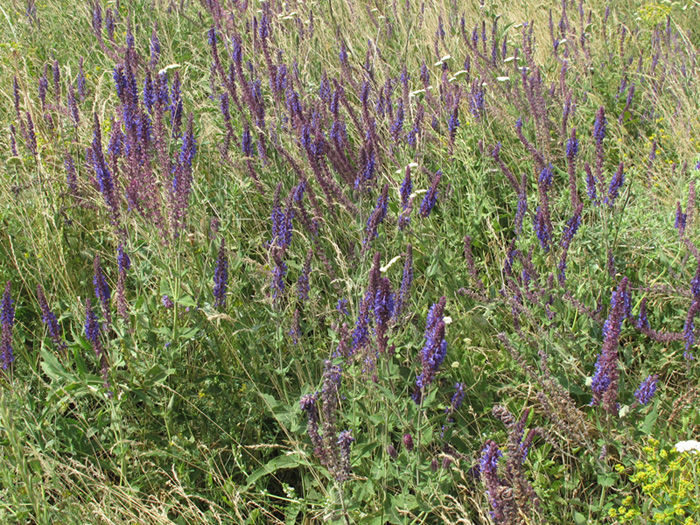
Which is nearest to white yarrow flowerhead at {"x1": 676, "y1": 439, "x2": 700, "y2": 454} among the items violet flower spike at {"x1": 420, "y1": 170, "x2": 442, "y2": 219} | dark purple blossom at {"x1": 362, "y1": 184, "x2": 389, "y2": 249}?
dark purple blossom at {"x1": 362, "y1": 184, "x2": 389, "y2": 249}

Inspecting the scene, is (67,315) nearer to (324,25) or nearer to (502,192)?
(502,192)

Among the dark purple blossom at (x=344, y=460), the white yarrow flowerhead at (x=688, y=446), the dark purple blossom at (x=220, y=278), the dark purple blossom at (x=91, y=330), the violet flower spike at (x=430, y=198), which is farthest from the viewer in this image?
the violet flower spike at (x=430, y=198)

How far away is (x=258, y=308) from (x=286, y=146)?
131 cm

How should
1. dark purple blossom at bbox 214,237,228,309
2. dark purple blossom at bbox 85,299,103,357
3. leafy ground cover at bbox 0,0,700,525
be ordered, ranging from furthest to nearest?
1. dark purple blossom at bbox 214,237,228,309
2. dark purple blossom at bbox 85,299,103,357
3. leafy ground cover at bbox 0,0,700,525

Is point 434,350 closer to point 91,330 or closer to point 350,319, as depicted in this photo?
point 350,319

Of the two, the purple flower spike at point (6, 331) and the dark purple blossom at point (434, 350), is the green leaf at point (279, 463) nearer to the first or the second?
the dark purple blossom at point (434, 350)

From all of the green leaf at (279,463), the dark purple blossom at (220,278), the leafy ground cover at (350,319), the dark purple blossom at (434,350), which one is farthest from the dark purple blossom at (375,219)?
the green leaf at (279,463)

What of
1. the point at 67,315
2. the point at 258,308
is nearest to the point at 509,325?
the point at 258,308

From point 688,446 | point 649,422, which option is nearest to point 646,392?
point 649,422

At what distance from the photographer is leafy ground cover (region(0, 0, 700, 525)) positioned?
1899mm

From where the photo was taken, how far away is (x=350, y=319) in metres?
2.38

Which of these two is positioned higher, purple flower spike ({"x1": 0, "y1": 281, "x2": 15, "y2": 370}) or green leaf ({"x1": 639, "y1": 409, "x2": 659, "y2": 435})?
purple flower spike ({"x1": 0, "y1": 281, "x2": 15, "y2": 370})

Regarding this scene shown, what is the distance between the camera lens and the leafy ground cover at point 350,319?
1899 millimetres

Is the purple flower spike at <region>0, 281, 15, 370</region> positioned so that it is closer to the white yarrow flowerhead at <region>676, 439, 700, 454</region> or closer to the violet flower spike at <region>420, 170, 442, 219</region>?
the violet flower spike at <region>420, 170, 442, 219</region>
